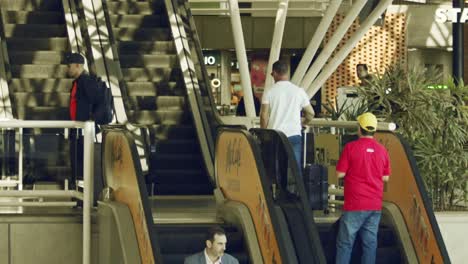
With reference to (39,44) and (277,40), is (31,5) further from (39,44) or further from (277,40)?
(277,40)

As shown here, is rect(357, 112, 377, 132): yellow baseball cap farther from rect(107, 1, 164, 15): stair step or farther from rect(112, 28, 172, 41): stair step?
rect(107, 1, 164, 15): stair step

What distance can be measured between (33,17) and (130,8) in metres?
1.71

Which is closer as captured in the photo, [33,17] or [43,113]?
[43,113]

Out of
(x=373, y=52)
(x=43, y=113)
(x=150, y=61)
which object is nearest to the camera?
(x=43, y=113)

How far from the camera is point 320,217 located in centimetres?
1460

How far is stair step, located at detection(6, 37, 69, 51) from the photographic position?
20953 millimetres

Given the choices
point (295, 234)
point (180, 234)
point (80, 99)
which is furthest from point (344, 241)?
point (80, 99)

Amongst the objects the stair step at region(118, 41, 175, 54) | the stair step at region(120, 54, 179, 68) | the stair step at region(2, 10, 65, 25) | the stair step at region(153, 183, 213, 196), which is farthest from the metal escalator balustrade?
the stair step at region(2, 10, 65, 25)

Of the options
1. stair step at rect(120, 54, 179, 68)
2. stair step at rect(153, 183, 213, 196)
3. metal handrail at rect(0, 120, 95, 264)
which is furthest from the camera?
stair step at rect(120, 54, 179, 68)

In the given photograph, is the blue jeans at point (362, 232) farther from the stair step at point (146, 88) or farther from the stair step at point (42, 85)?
the stair step at point (146, 88)

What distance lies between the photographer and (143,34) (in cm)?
2202

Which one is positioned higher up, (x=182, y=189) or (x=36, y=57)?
(x=36, y=57)

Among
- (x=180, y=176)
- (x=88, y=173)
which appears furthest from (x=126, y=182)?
(x=180, y=176)

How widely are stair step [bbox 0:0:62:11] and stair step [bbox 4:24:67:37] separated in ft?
2.29
